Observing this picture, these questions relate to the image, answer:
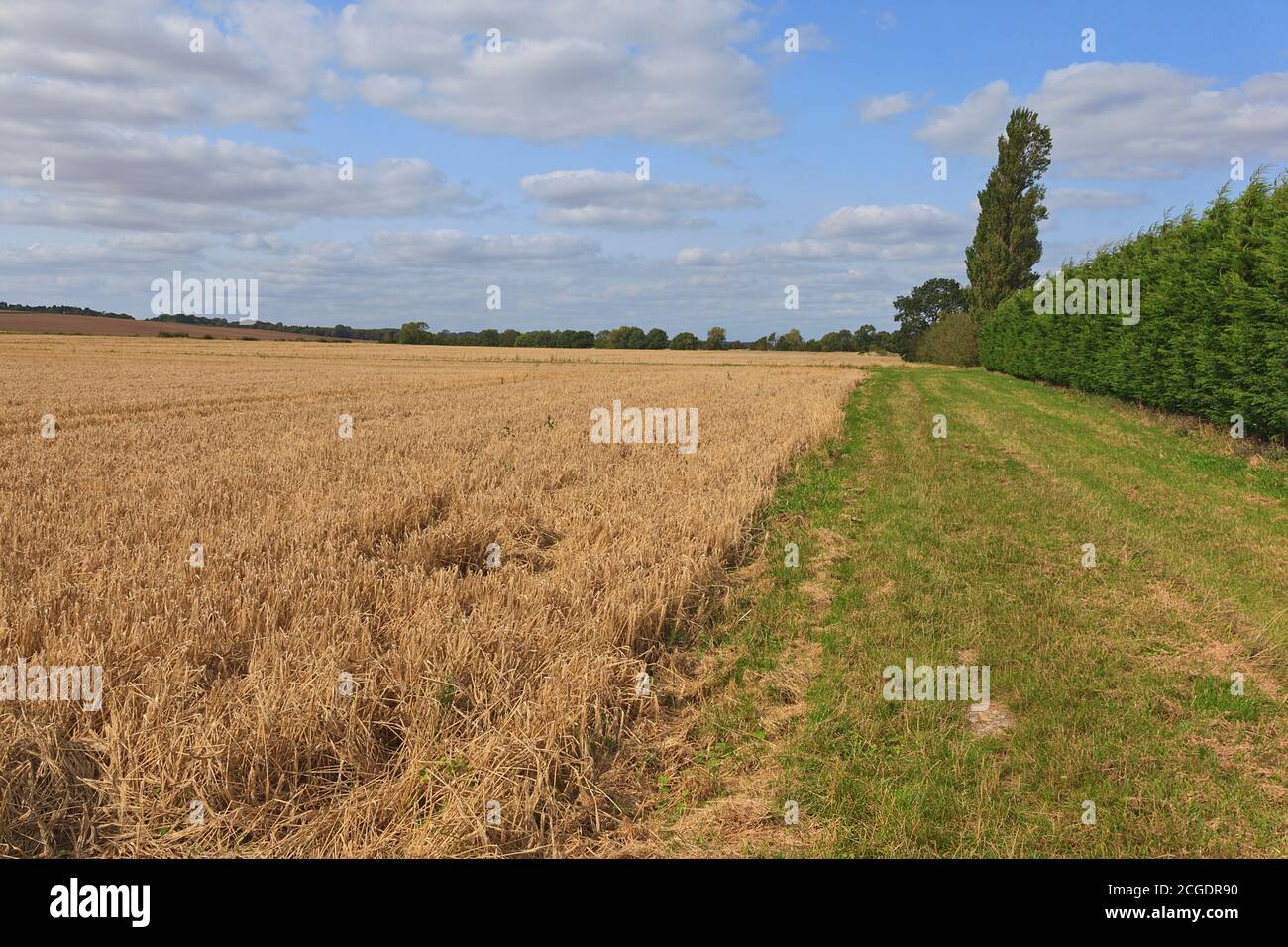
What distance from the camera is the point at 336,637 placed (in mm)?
4656

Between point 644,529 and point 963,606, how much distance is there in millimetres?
3188

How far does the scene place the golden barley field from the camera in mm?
3396

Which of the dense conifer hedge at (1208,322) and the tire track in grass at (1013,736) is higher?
the dense conifer hedge at (1208,322)

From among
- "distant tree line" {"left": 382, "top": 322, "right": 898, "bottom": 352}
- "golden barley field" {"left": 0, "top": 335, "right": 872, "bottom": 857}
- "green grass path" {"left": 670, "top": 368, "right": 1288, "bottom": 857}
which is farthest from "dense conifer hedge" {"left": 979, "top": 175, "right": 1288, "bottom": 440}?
"distant tree line" {"left": 382, "top": 322, "right": 898, "bottom": 352}

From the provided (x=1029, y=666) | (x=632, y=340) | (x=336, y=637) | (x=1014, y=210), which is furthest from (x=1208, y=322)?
(x=632, y=340)

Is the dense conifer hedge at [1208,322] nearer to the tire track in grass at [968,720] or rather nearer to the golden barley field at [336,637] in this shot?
the tire track in grass at [968,720]

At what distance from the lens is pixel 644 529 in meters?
7.78

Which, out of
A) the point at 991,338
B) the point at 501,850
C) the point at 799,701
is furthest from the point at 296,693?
the point at 991,338

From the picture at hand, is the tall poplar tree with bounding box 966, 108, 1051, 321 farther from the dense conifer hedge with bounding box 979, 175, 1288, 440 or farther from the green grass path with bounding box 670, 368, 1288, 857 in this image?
the green grass path with bounding box 670, 368, 1288, 857

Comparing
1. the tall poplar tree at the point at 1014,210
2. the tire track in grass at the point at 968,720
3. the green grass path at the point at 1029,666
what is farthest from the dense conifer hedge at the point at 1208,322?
the tall poplar tree at the point at 1014,210

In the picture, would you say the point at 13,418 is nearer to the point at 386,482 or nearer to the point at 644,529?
the point at 386,482

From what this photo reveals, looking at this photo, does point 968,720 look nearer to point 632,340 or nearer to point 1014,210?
point 1014,210

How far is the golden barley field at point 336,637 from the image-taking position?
134 inches

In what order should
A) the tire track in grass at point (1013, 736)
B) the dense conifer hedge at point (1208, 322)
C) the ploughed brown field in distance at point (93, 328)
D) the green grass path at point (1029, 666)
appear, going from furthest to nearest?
the ploughed brown field in distance at point (93, 328)
the dense conifer hedge at point (1208, 322)
the green grass path at point (1029, 666)
the tire track in grass at point (1013, 736)
